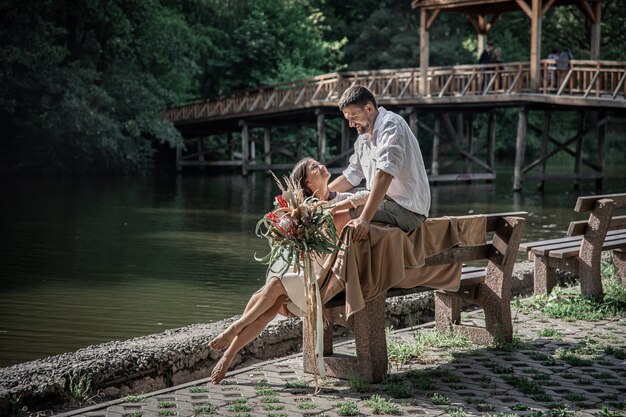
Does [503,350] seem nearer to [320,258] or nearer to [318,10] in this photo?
[320,258]

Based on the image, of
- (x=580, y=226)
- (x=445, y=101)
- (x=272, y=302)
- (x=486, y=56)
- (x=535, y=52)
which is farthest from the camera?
(x=445, y=101)

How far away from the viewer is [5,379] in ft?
16.6

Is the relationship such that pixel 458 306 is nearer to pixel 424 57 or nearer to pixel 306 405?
pixel 306 405

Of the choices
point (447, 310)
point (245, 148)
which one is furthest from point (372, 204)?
point (245, 148)

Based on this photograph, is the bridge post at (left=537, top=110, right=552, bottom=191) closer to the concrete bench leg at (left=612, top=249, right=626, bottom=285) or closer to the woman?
the concrete bench leg at (left=612, top=249, right=626, bottom=285)

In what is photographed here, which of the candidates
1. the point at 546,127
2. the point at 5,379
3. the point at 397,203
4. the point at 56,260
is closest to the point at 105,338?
the point at 5,379

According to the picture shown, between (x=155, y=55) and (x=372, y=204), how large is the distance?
29.4 meters

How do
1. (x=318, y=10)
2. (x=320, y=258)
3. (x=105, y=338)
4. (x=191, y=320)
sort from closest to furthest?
(x=320, y=258), (x=105, y=338), (x=191, y=320), (x=318, y=10)

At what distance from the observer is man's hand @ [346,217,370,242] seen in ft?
17.3

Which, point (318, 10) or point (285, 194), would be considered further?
point (318, 10)

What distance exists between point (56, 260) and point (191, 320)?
475 cm

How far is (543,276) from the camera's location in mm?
7895

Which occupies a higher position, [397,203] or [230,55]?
[230,55]

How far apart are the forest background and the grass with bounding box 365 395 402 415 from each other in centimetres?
2722
